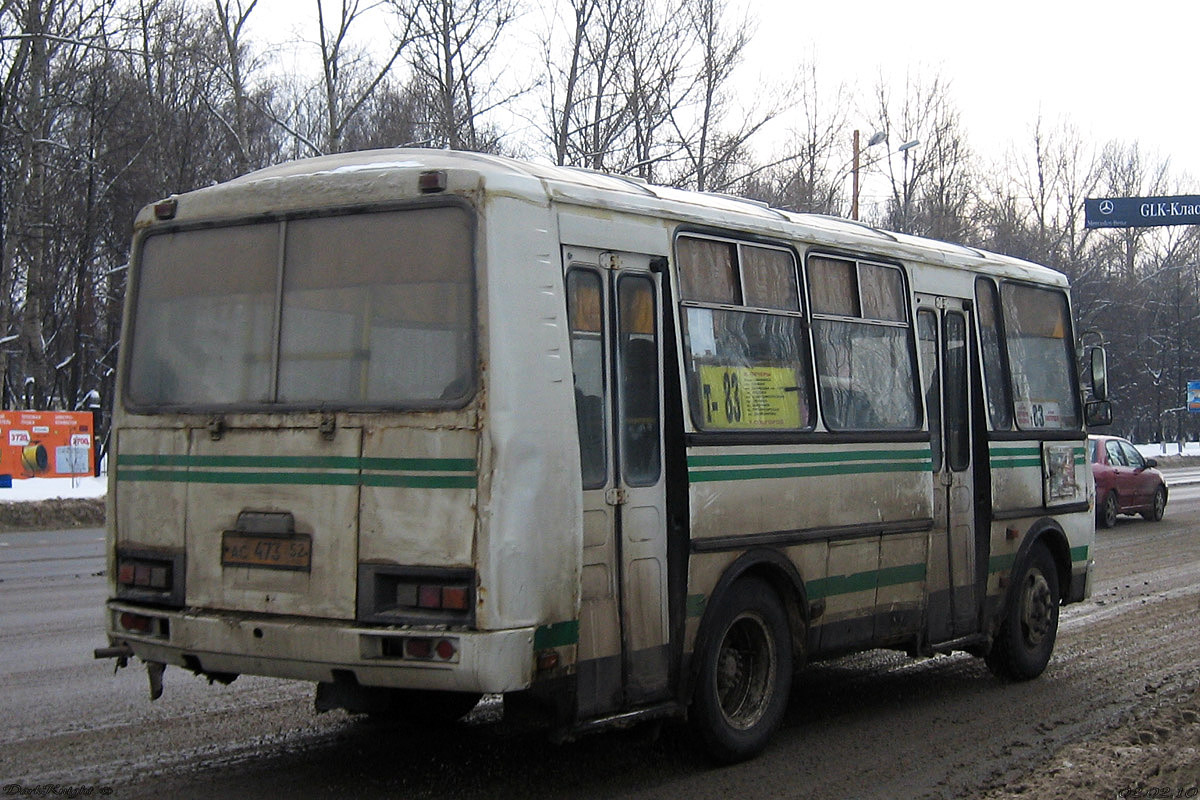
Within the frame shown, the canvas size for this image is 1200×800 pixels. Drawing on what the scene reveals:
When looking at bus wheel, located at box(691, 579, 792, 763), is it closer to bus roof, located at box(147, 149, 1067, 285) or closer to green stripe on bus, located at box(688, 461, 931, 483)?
green stripe on bus, located at box(688, 461, 931, 483)

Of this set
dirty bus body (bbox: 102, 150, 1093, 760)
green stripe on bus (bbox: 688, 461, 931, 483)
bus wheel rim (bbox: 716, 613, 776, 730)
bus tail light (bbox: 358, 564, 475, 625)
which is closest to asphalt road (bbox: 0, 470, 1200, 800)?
bus wheel rim (bbox: 716, 613, 776, 730)

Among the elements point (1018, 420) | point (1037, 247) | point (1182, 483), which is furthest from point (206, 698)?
point (1037, 247)

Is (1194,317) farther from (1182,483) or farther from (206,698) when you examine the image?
(206,698)

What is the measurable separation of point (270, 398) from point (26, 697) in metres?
3.05

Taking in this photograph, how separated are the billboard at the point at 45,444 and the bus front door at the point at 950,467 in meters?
21.4

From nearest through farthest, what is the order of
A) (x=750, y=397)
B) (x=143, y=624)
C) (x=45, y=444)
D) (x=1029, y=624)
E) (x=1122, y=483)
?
(x=143, y=624) → (x=750, y=397) → (x=1029, y=624) → (x=1122, y=483) → (x=45, y=444)

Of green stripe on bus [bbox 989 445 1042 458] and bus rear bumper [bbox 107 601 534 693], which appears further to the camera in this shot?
green stripe on bus [bbox 989 445 1042 458]

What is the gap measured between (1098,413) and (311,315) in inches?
270

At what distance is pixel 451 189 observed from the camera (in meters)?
5.88

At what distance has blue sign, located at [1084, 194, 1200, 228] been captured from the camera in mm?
32594

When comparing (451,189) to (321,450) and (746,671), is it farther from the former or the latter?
(746,671)

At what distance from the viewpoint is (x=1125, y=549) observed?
19.0m

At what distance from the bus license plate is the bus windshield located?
60 cm

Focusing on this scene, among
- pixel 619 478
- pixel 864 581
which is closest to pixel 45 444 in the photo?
pixel 864 581
